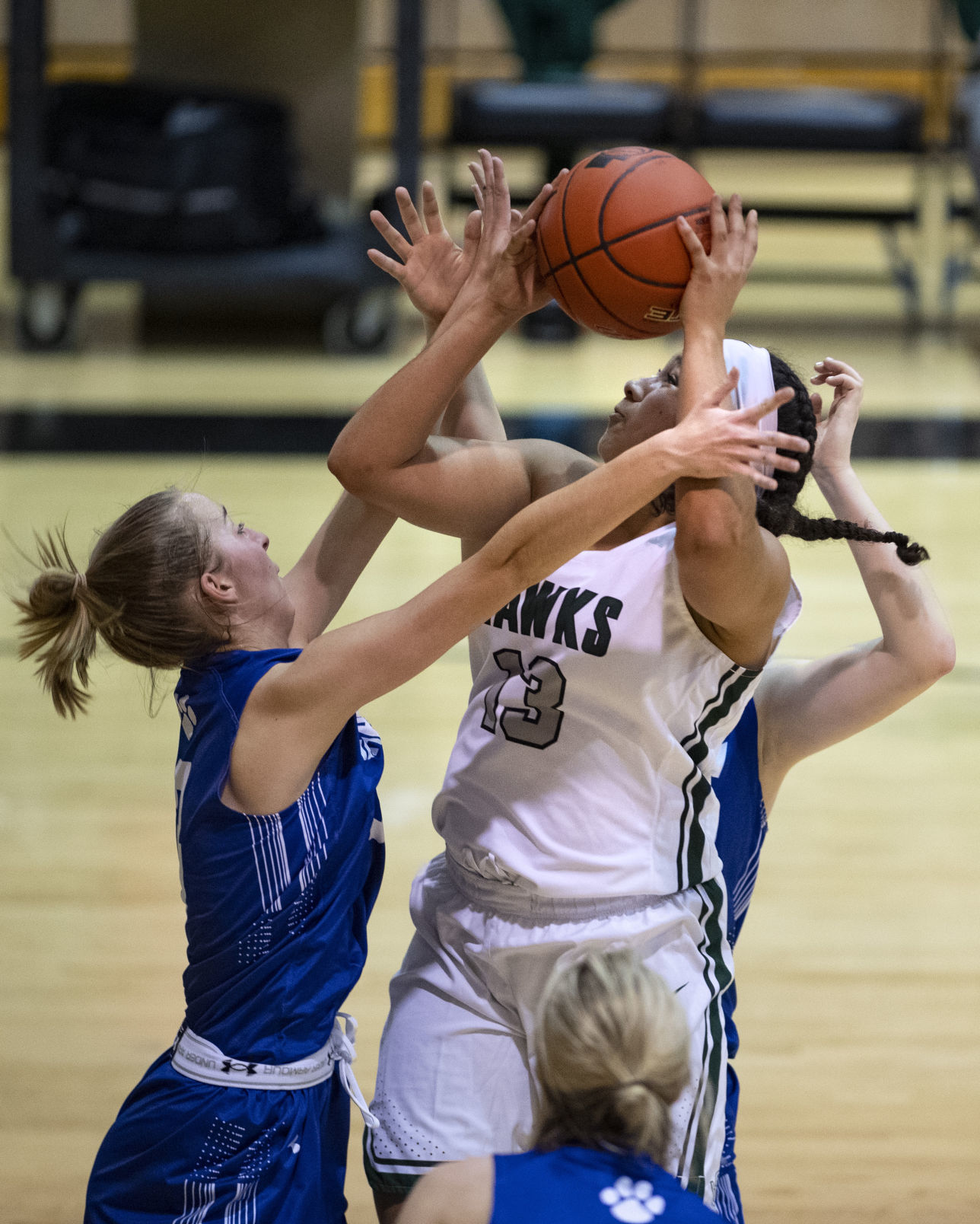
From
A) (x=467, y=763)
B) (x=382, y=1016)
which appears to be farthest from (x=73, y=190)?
(x=467, y=763)

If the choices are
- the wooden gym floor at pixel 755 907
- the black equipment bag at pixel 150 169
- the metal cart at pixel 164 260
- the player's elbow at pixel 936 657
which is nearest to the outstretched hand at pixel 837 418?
the player's elbow at pixel 936 657

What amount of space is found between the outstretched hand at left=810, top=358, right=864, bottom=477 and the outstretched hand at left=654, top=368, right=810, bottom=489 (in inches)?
15.7

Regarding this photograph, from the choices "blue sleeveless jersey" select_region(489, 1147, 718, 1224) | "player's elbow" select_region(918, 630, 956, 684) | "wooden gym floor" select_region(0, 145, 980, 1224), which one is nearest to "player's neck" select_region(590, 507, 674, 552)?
"player's elbow" select_region(918, 630, 956, 684)

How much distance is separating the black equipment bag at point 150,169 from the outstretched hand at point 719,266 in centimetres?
652

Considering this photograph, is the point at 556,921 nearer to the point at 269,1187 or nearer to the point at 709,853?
the point at 709,853

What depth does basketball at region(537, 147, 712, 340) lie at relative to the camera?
173 centimetres

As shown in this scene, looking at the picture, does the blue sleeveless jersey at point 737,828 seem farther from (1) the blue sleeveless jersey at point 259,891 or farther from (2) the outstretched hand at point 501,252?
(2) the outstretched hand at point 501,252

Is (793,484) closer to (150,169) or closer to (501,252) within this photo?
(501,252)

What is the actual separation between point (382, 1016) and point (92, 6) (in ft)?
42.7

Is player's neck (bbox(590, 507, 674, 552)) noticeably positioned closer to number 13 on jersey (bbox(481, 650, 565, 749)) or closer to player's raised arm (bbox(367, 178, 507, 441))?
number 13 on jersey (bbox(481, 650, 565, 749))

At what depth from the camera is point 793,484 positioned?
5.88ft

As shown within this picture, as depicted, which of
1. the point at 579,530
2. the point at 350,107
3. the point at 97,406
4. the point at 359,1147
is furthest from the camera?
the point at 350,107

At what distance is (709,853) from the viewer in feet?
5.95

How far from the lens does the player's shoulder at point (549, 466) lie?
6.19 ft
